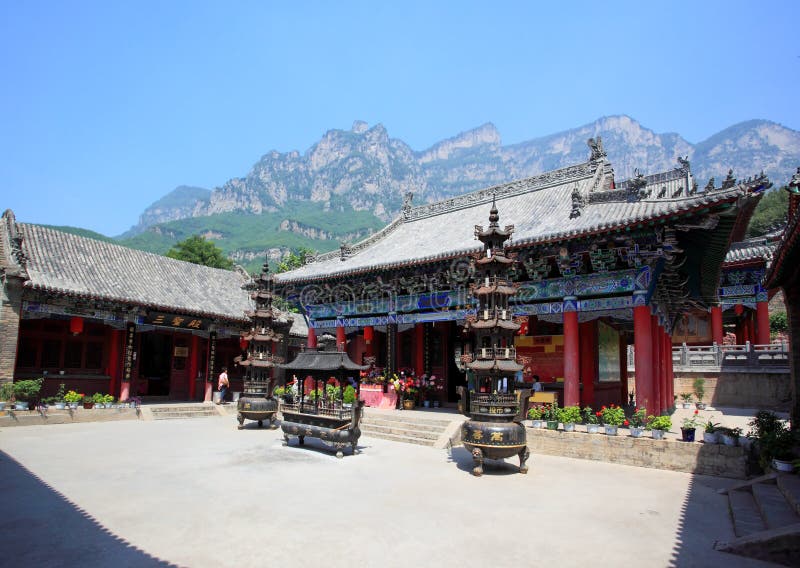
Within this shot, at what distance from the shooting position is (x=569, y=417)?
442 inches

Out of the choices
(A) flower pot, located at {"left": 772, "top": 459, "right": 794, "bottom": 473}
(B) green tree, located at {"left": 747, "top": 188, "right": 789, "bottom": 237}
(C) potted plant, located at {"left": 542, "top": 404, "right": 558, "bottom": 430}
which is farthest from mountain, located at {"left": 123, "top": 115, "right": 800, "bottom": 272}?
(A) flower pot, located at {"left": 772, "top": 459, "right": 794, "bottom": 473}

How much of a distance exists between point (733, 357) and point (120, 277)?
76.9 ft

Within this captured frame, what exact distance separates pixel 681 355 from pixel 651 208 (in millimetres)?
12603

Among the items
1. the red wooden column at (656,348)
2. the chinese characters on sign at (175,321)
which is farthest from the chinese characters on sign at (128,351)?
the red wooden column at (656,348)

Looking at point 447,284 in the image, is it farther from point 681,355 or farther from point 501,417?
point 681,355

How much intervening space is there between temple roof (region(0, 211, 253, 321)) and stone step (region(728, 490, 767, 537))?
17224mm

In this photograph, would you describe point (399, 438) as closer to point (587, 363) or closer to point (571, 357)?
point (571, 357)

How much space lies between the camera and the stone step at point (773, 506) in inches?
228

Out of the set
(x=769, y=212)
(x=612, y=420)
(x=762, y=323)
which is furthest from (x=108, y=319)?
(x=769, y=212)

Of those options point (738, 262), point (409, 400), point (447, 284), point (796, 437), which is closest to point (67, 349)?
point (409, 400)

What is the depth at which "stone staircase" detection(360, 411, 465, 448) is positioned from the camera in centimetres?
1232

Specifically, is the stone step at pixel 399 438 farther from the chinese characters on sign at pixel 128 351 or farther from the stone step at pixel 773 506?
the chinese characters on sign at pixel 128 351

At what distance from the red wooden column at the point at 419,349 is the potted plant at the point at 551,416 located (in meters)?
6.50

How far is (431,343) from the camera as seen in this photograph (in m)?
18.3
